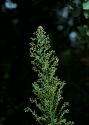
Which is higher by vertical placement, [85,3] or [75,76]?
[75,76]

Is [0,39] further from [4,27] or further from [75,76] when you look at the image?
[75,76]

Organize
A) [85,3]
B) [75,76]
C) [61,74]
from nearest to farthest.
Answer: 1. [85,3]
2. [61,74]
3. [75,76]

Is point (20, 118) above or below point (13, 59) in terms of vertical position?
below

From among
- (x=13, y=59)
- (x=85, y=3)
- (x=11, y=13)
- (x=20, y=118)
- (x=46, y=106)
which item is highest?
(x=11, y=13)

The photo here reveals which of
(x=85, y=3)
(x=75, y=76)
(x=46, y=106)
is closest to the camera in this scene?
(x=46, y=106)

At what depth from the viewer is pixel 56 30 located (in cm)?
1236

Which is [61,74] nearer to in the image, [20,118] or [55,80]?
[20,118]

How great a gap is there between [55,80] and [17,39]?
6.76 meters

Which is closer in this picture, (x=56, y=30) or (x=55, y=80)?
(x=55, y=80)

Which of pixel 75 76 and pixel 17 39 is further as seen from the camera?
pixel 75 76

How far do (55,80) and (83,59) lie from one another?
8820mm

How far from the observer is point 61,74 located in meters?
13.5

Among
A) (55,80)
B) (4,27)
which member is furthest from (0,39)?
(55,80)

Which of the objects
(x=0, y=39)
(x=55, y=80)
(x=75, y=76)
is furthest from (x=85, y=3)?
(x=75, y=76)
